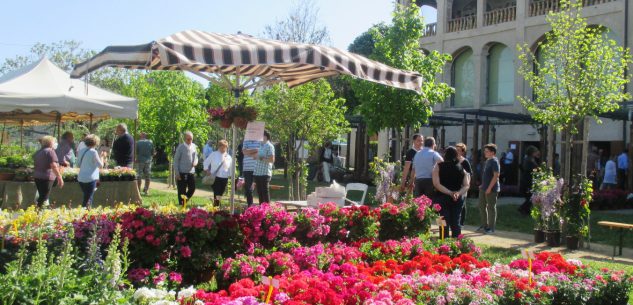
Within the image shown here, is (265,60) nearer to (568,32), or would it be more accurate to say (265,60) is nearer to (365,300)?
(365,300)

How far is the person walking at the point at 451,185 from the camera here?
8242mm

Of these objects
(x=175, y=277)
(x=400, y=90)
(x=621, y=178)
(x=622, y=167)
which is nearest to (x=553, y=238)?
(x=400, y=90)

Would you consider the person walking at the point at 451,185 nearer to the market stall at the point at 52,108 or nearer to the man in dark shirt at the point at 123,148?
the market stall at the point at 52,108

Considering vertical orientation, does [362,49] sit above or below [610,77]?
above

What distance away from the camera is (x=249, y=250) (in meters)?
5.36

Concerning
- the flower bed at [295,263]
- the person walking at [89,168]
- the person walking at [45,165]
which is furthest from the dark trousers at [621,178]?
the person walking at [45,165]

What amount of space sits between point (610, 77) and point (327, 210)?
6409 millimetres

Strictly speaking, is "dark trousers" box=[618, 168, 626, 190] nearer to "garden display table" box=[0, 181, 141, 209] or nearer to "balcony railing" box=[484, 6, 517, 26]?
"balcony railing" box=[484, 6, 517, 26]

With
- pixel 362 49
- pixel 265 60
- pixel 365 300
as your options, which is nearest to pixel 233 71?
pixel 265 60

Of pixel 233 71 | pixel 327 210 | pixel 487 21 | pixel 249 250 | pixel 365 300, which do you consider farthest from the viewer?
pixel 487 21

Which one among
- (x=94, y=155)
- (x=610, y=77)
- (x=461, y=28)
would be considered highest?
(x=461, y=28)

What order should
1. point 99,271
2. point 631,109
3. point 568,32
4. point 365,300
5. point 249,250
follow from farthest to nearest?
point 631,109
point 568,32
point 249,250
point 365,300
point 99,271

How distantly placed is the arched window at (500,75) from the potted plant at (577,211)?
49.0ft

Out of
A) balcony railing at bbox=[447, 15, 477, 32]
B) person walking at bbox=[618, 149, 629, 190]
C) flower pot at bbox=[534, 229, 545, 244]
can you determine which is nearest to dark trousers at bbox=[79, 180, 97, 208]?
flower pot at bbox=[534, 229, 545, 244]
